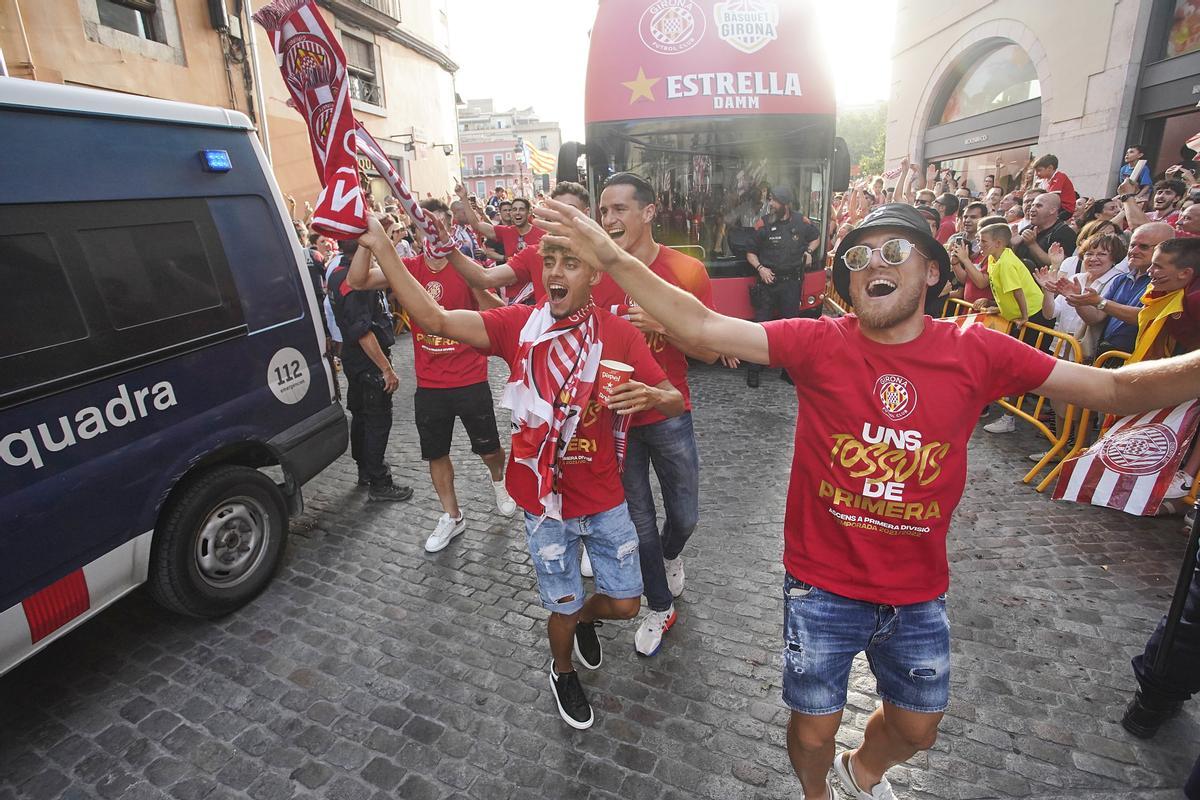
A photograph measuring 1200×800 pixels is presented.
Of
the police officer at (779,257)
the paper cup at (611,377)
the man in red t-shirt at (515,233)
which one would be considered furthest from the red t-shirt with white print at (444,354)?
the police officer at (779,257)

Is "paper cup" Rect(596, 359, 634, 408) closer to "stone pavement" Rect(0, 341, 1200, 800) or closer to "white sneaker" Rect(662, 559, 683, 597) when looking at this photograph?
"stone pavement" Rect(0, 341, 1200, 800)

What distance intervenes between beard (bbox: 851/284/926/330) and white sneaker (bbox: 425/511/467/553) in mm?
3277

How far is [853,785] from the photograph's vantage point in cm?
235

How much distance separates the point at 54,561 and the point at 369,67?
18.9m

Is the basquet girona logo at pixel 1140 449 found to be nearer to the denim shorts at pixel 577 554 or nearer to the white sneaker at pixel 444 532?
the denim shorts at pixel 577 554

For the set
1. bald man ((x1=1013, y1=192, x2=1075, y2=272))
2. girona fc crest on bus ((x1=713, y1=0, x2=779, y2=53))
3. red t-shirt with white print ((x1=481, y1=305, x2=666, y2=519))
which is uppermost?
girona fc crest on bus ((x1=713, y1=0, x2=779, y2=53))

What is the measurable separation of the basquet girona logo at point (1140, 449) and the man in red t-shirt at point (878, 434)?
2504mm

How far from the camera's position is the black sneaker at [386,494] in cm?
511

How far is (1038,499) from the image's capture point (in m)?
4.71

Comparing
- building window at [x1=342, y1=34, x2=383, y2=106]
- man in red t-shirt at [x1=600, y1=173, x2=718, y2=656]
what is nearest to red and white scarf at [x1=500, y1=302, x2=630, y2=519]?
man in red t-shirt at [x1=600, y1=173, x2=718, y2=656]

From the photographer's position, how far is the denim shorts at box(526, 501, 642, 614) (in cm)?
255

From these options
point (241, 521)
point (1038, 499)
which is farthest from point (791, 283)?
point (241, 521)

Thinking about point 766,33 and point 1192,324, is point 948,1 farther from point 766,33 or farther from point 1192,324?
point 1192,324

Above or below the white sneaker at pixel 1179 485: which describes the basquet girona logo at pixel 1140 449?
above
